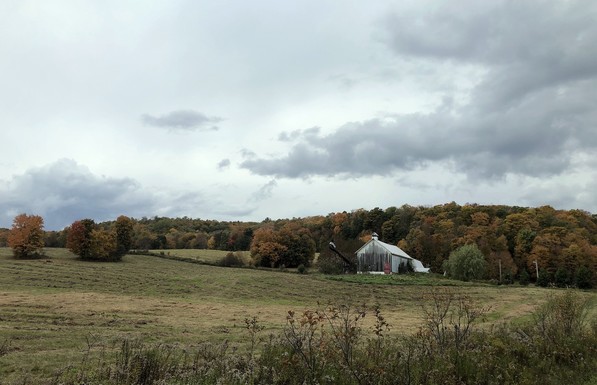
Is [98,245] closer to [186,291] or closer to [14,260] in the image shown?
[14,260]

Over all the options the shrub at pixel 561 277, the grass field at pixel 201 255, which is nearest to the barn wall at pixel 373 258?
the grass field at pixel 201 255

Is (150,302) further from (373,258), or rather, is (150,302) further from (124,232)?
(373,258)

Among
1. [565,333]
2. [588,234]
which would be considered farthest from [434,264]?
[565,333]

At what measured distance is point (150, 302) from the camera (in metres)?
34.8

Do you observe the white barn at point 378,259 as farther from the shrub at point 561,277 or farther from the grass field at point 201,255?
the shrub at point 561,277

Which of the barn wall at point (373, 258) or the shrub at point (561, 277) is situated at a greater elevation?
the barn wall at point (373, 258)

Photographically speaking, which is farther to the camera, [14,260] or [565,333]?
[14,260]

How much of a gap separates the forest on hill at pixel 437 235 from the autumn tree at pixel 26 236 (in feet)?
37.0

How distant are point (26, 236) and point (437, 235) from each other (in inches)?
2946

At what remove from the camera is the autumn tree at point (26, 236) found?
2586 inches

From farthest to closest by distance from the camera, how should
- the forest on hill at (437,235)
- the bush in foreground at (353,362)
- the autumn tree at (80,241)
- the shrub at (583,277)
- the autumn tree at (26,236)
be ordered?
1. the forest on hill at (437,235)
2. the shrub at (583,277)
3. the autumn tree at (80,241)
4. the autumn tree at (26,236)
5. the bush in foreground at (353,362)

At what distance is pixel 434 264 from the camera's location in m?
96.1

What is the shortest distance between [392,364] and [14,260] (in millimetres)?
69140

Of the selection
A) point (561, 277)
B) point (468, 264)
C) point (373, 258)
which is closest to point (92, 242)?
point (373, 258)
